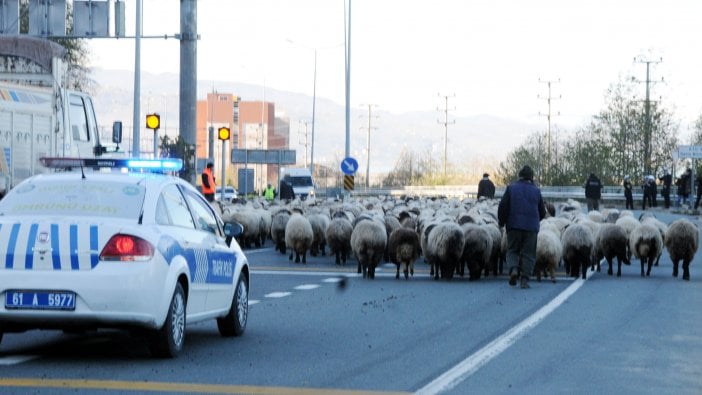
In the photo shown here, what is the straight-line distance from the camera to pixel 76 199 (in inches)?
493

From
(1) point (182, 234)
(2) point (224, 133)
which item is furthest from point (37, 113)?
(2) point (224, 133)

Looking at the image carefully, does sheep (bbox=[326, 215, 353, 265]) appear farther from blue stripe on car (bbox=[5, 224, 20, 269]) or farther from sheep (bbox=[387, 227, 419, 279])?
blue stripe on car (bbox=[5, 224, 20, 269])

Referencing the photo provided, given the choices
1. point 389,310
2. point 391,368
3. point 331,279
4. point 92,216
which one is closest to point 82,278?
point 92,216

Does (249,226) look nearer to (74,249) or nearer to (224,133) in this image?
(224,133)

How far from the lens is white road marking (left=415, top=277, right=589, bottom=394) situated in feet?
36.4

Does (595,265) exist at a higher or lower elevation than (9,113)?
lower

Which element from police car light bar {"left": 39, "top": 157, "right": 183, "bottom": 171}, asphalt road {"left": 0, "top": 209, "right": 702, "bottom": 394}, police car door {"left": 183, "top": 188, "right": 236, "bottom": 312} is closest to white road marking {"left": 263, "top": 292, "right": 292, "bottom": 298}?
asphalt road {"left": 0, "top": 209, "right": 702, "bottom": 394}

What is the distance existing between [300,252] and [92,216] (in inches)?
684

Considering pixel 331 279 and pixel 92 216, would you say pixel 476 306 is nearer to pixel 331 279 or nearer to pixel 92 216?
pixel 331 279

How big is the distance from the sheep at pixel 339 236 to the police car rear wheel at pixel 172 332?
15960mm

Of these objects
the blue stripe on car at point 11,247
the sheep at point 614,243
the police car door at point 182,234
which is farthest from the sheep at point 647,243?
the blue stripe on car at point 11,247

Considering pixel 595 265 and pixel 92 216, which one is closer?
pixel 92 216

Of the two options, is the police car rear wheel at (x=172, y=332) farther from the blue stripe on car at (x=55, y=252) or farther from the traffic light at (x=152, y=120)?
the traffic light at (x=152, y=120)

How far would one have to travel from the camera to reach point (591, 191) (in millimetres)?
57656
